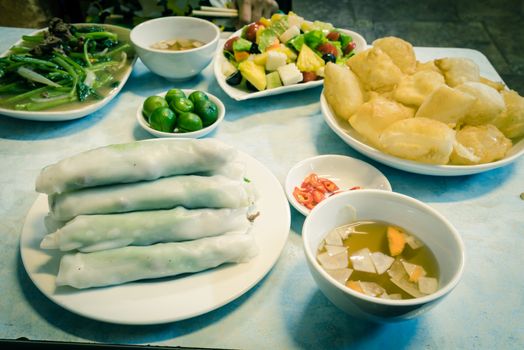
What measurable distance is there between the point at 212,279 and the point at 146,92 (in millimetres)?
1473

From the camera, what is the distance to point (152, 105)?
197 centimetres

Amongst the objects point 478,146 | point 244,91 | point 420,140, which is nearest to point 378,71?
point 420,140

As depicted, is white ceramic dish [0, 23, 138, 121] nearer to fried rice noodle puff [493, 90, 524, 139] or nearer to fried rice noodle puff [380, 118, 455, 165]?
fried rice noodle puff [380, 118, 455, 165]

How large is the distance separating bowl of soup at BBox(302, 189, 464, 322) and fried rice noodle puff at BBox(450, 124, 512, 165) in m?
0.56

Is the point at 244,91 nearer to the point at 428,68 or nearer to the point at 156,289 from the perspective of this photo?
the point at 428,68

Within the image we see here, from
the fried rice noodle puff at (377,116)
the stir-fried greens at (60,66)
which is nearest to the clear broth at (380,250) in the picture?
the fried rice noodle puff at (377,116)

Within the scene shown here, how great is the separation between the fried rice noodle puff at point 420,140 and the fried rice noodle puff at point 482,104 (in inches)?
7.3

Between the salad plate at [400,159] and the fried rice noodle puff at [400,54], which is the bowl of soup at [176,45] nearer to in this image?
the salad plate at [400,159]

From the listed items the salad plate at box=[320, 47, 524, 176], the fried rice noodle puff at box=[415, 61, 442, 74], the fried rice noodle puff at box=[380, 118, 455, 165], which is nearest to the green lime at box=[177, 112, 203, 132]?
the salad plate at box=[320, 47, 524, 176]

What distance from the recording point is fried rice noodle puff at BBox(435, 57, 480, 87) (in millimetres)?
1876

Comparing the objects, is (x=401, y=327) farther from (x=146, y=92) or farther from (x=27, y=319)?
(x=146, y=92)

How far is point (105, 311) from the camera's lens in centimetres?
115

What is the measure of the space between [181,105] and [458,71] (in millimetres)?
1290

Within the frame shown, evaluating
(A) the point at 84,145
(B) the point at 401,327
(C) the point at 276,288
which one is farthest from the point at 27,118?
(B) the point at 401,327
